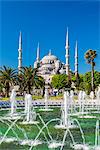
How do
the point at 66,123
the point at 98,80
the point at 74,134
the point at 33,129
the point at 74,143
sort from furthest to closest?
the point at 98,80
the point at 66,123
the point at 33,129
the point at 74,134
the point at 74,143

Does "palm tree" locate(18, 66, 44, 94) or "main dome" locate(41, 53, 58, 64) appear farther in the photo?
"main dome" locate(41, 53, 58, 64)

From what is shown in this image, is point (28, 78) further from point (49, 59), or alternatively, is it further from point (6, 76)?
point (49, 59)

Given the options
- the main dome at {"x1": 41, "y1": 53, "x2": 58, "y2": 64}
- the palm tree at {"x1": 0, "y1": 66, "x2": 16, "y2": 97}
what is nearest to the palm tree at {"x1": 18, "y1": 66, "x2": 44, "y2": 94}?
the palm tree at {"x1": 0, "y1": 66, "x2": 16, "y2": 97}

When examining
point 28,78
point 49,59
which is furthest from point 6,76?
point 49,59

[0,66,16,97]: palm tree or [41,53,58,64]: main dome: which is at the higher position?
[41,53,58,64]: main dome

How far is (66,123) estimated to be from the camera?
1260 centimetres

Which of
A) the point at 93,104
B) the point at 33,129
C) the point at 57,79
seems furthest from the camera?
the point at 57,79

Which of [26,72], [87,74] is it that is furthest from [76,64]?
[26,72]

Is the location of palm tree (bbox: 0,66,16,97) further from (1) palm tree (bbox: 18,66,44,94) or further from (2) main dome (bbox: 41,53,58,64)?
(2) main dome (bbox: 41,53,58,64)

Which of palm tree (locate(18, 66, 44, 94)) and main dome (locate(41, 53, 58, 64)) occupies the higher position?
→ main dome (locate(41, 53, 58, 64))

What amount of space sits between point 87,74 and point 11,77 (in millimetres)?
20442

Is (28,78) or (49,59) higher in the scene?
(49,59)

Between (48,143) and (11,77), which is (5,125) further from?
(11,77)

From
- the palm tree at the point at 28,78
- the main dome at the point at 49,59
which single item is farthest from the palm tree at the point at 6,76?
the main dome at the point at 49,59
